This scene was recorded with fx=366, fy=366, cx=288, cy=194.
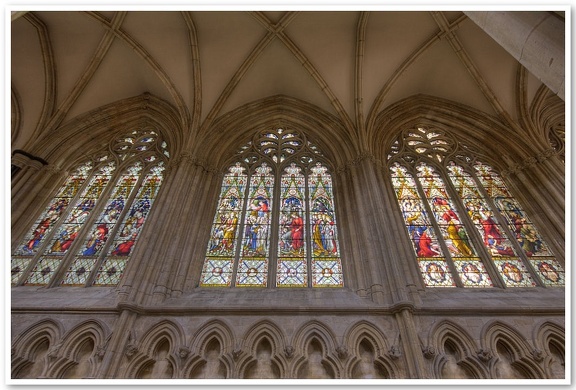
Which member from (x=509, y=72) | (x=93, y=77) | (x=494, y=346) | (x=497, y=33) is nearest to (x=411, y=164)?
(x=509, y=72)

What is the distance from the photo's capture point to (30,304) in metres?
5.60

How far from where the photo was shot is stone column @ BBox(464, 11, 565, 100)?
9.43 feet

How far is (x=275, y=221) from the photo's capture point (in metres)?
7.75

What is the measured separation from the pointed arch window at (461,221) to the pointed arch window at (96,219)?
5.82 meters

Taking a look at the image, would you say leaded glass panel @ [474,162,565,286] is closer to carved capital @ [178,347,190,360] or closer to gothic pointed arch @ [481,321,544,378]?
gothic pointed arch @ [481,321,544,378]

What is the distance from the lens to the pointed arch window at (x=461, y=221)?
267 inches

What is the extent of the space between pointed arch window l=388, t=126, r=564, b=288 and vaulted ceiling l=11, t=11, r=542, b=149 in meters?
1.65

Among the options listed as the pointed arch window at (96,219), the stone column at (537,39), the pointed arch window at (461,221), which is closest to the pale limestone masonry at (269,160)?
the pointed arch window at (461,221)

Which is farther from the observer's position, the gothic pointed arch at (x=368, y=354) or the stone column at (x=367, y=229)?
the stone column at (x=367, y=229)

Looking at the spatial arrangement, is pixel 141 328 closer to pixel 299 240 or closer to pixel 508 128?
pixel 299 240

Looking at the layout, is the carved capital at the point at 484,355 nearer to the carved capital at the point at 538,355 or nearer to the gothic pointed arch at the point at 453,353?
the gothic pointed arch at the point at 453,353

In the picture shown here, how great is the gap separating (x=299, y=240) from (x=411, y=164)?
3870mm

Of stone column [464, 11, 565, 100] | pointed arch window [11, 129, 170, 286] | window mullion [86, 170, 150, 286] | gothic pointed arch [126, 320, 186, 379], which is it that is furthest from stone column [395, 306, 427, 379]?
window mullion [86, 170, 150, 286]
